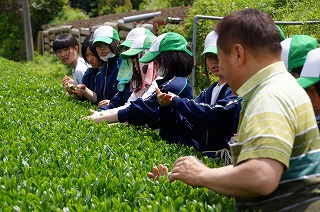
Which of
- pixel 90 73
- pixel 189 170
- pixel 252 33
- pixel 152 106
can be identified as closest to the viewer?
pixel 252 33

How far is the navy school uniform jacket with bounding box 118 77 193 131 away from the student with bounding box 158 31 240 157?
0.61ft

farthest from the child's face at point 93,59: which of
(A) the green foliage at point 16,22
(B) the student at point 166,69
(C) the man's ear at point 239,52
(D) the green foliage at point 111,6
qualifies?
(D) the green foliage at point 111,6

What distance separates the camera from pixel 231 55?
7.09 feet

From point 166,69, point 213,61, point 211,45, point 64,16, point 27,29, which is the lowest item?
point 64,16

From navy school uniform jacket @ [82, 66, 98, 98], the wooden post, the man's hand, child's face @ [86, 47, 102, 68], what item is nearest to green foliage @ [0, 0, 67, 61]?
the wooden post

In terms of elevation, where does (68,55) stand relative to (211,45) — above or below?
below

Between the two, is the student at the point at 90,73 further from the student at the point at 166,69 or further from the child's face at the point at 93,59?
the student at the point at 166,69

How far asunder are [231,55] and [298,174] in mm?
565

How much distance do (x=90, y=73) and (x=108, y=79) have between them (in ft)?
2.11

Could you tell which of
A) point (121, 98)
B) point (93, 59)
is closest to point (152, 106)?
point (121, 98)

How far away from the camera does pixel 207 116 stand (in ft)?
12.3

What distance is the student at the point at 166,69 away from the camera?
4.36 metres

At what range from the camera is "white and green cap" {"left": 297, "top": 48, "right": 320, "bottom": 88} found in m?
2.79

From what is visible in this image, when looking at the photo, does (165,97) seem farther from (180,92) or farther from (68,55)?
(68,55)
